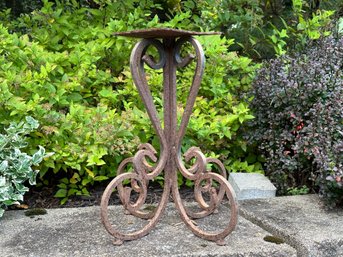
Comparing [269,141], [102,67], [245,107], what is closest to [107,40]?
[102,67]

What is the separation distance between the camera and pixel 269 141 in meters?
3.40

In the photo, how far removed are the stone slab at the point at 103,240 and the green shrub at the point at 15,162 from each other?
0.13 m

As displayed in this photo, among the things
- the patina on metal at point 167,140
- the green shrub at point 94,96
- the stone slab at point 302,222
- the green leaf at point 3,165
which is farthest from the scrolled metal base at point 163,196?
the green leaf at point 3,165

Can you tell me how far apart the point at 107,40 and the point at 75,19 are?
1.77 ft

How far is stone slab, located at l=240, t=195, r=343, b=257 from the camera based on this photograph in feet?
7.79

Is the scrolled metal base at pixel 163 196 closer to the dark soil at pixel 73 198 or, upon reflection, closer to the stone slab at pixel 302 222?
the stone slab at pixel 302 222

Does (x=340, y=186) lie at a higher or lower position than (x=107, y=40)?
lower

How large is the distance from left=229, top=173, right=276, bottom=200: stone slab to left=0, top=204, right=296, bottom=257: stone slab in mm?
412

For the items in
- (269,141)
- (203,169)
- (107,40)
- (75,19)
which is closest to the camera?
(203,169)

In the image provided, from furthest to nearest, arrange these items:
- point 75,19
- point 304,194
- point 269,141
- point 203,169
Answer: point 75,19, point 269,141, point 304,194, point 203,169

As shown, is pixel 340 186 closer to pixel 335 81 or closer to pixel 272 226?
pixel 272 226

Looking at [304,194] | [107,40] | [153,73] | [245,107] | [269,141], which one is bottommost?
[304,194]

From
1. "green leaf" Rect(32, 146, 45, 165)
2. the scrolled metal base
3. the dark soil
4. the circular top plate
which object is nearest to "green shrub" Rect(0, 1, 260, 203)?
the dark soil

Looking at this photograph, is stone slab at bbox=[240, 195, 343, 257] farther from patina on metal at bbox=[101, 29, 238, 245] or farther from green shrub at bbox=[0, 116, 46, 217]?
green shrub at bbox=[0, 116, 46, 217]
